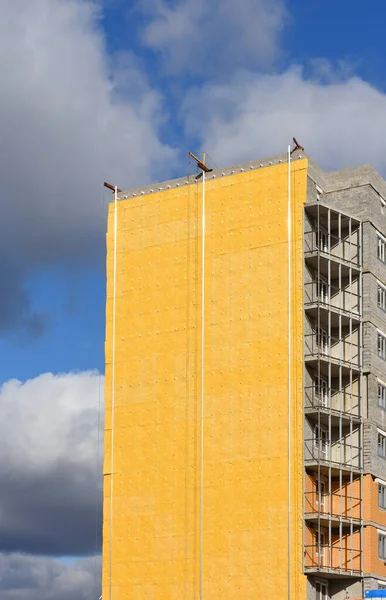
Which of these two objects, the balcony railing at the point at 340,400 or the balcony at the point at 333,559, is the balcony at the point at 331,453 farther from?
the balcony at the point at 333,559

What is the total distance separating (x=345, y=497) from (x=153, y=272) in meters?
18.5

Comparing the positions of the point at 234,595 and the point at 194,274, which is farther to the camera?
the point at 194,274

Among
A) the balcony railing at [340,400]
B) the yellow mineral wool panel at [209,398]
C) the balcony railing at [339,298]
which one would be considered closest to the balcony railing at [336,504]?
the yellow mineral wool panel at [209,398]

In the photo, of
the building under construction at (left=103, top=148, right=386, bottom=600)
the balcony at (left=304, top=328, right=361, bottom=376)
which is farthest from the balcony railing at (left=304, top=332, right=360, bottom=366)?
the building under construction at (left=103, top=148, right=386, bottom=600)

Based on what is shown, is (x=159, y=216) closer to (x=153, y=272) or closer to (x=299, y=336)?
(x=153, y=272)

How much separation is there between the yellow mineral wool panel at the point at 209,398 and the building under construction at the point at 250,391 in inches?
3.5

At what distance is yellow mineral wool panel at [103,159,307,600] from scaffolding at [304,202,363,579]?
3.15ft

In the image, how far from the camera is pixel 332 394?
2953 inches

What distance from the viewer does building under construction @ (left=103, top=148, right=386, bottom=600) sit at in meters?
71.3

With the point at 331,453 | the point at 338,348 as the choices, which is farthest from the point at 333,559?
the point at 338,348

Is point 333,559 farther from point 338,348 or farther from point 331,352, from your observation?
point 338,348

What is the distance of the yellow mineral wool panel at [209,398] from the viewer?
2813 inches

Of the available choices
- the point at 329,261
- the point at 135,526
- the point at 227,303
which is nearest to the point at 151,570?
the point at 135,526

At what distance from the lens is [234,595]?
7100 cm
